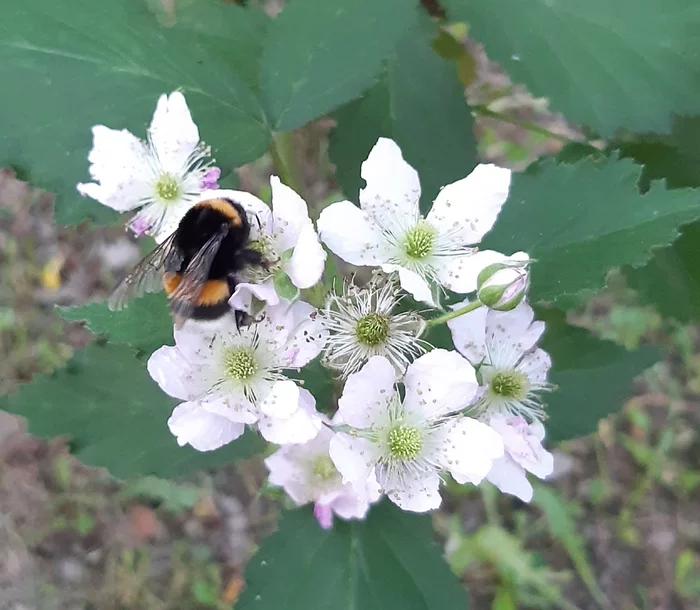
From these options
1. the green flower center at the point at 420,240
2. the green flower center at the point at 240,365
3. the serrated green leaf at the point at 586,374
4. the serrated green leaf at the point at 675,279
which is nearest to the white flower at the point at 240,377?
the green flower center at the point at 240,365

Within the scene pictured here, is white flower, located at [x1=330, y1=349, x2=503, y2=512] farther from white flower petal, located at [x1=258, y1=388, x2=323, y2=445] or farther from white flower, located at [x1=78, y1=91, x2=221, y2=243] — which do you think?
white flower, located at [x1=78, y1=91, x2=221, y2=243]

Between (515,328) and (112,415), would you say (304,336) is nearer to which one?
(515,328)

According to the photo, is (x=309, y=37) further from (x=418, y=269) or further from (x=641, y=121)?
(x=641, y=121)

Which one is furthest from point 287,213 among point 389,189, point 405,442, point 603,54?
point 603,54

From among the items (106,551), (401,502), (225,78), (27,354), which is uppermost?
(225,78)

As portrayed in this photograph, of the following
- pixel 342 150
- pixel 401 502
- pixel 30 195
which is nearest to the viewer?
pixel 401 502

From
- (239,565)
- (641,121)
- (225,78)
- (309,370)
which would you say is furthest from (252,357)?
(239,565)

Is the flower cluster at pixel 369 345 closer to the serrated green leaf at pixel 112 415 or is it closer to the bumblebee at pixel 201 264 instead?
the bumblebee at pixel 201 264
